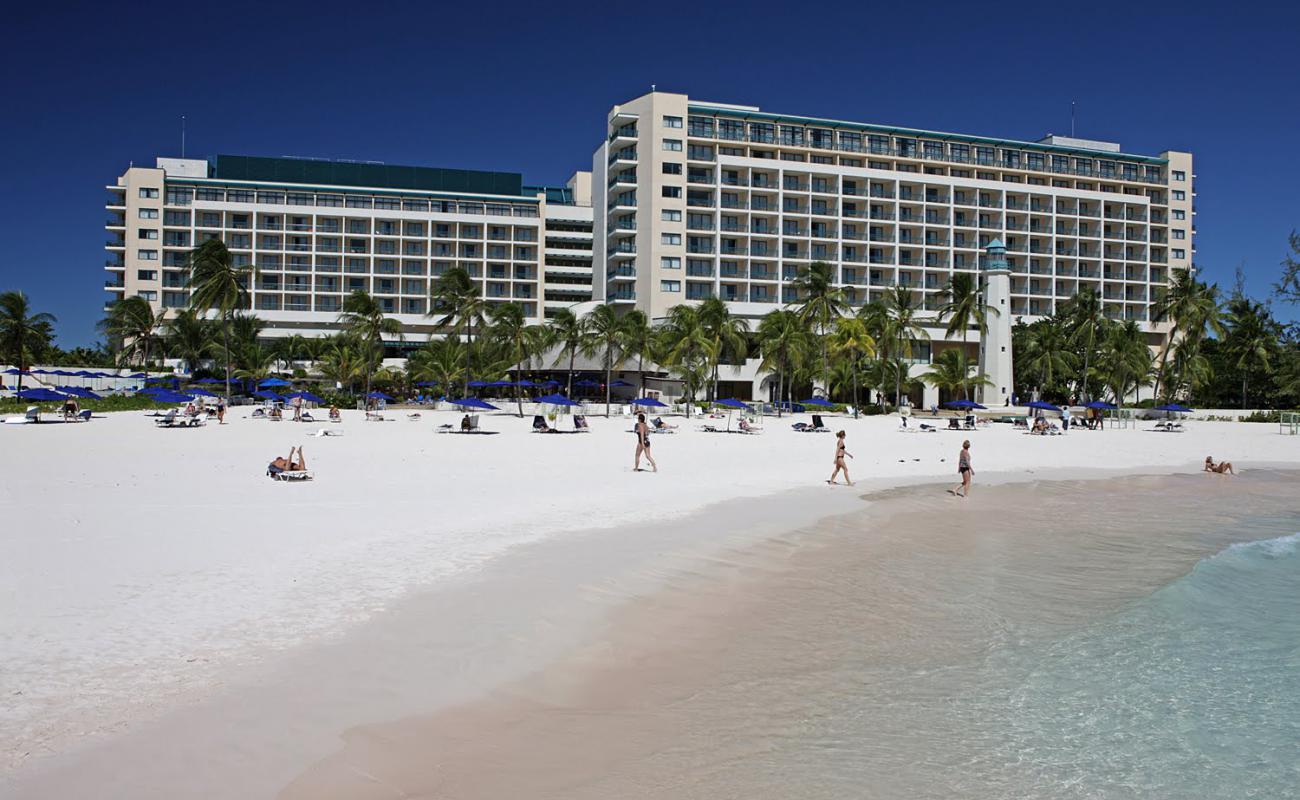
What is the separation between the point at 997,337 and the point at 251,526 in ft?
223

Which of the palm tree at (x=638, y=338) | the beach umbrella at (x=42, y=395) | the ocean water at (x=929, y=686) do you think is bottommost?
the ocean water at (x=929, y=686)

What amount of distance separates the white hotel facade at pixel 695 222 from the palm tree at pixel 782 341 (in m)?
9.20

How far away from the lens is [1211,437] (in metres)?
43.4

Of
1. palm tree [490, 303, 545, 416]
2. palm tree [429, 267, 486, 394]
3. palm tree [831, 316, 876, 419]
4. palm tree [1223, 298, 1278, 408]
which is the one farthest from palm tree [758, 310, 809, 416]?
palm tree [1223, 298, 1278, 408]

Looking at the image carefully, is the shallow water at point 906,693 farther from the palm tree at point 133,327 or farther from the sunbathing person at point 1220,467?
the palm tree at point 133,327

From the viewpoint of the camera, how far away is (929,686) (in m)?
7.74

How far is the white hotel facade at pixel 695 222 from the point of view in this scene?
77250 millimetres

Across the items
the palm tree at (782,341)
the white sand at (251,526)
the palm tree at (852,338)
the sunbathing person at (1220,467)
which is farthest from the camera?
the palm tree at (852,338)

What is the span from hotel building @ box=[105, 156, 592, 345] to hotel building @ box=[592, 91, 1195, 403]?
382 inches

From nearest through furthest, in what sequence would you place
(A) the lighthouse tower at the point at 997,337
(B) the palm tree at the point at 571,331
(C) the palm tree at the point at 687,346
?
1. (C) the palm tree at the point at 687,346
2. (B) the palm tree at the point at 571,331
3. (A) the lighthouse tower at the point at 997,337

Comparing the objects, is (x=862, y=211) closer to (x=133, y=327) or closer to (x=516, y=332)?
(x=516, y=332)

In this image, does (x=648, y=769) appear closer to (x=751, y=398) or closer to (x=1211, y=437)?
(x=1211, y=437)

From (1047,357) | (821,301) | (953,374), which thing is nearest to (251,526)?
(821,301)

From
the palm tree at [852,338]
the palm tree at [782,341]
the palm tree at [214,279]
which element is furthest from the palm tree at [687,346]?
the palm tree at [214,279]
